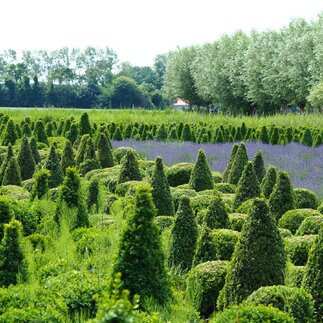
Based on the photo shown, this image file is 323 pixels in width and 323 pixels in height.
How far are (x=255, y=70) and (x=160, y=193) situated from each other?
4198 cm

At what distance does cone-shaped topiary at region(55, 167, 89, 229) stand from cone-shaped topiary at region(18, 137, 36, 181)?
5538 mm

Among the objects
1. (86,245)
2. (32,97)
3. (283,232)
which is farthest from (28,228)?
(32,97)

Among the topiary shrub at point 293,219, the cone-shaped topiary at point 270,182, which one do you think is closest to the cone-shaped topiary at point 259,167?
the cone-shaped topiary at point 270,182

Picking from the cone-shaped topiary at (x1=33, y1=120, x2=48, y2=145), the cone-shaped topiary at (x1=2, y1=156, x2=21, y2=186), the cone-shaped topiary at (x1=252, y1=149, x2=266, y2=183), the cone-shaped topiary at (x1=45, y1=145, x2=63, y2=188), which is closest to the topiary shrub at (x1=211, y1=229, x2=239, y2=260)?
the cone-shaped topiary at (x1=252, y1=149, x2=266, y2=183)

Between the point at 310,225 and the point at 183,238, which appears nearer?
the point at 183,238

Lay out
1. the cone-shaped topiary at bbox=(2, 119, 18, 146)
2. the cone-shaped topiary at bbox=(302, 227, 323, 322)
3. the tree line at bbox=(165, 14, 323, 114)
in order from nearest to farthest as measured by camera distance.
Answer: the cone-shaped topiary at bbox=(302, 227, 323, 322) < the cone-shaped topiary at bbox=(2, 119, 18, 146) < the tree line at bbox=(165, 14, 323, 114)

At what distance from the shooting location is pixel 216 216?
24.3ft

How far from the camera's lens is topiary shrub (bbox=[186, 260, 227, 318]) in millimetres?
5734

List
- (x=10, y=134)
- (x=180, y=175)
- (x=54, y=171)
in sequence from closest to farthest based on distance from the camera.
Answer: (x=54, y=171), (x=180, y=175), (x=10, y=134)

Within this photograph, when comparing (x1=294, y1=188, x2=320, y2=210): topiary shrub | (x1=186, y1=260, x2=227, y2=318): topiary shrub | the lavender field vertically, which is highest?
the lavender field

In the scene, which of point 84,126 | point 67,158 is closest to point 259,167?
point 67,158

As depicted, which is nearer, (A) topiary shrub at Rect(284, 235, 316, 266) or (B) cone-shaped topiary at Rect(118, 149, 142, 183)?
(A) topiary shrub at Rect(284, 235, 316, 266)

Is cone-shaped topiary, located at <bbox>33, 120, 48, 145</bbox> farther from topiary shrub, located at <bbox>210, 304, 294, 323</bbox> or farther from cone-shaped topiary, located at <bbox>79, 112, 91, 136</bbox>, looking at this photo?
topiary shrub, located at <bbox>210, 304, 294, 323</bbox>

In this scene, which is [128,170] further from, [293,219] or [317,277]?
[317,277]
